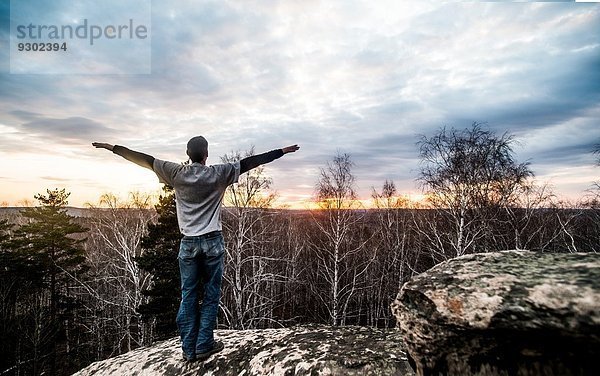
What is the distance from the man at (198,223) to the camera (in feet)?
11.1

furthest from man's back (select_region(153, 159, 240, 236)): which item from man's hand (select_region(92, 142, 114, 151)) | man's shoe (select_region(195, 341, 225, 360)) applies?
man's shoe (select_region(195, 341, 225, 360))

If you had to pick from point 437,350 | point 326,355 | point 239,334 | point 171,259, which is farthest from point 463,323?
point 171,259

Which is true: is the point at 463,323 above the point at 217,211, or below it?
below

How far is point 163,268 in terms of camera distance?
15.1m

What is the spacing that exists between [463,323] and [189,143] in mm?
3011

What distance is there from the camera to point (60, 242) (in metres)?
22.0

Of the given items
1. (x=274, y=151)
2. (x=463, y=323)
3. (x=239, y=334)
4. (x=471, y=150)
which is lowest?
(x=239, y=334)

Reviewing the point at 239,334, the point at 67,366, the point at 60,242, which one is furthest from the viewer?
the point at 67,366

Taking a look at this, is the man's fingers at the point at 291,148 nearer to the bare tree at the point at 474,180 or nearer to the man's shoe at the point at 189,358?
the man's shoe at the point at 189,358

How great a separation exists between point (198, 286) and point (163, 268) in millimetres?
13057

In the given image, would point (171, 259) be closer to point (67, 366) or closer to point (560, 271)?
point (560, 271)

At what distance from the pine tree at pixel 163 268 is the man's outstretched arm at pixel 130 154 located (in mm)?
12916

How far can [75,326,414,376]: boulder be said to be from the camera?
112 inches

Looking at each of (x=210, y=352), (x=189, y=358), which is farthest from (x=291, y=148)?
(x=189, y=358)
